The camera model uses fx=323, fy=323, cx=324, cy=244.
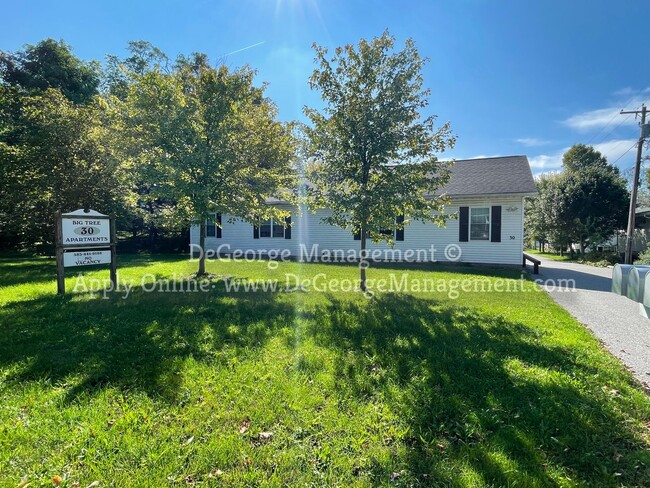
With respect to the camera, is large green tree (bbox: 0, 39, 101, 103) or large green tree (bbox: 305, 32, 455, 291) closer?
large green tree (bbox: 305, 32, 455, 291)

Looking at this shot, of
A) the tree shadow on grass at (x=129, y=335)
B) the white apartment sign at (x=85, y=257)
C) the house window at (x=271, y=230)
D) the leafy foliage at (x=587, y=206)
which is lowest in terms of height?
the tree shadow on grass at (x=129, y=335)

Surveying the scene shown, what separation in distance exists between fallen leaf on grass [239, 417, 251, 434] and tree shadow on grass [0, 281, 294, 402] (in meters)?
0.81

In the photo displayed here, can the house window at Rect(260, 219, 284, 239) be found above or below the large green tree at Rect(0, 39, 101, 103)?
below

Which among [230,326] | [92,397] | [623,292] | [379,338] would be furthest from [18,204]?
[623,292]

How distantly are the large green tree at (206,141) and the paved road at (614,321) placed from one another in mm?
7977

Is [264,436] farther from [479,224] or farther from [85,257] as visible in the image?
[479,224]

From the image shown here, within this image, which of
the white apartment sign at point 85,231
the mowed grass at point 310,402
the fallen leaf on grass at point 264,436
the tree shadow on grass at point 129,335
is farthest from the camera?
the white apartment sign at point 85,231

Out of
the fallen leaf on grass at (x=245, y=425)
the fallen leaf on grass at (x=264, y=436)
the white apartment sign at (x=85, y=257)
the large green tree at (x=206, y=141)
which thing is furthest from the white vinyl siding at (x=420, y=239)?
the fallen leaf on grass at (x=264, y=436)

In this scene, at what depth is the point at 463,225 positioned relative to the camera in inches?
555

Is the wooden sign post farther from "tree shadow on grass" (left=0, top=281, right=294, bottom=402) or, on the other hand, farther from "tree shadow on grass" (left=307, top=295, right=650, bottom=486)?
"tree shadow on grass" (left=307, top=295, right=650, bottom=486)

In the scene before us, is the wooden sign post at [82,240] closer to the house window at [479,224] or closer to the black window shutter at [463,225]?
the black window shutter at [463,225]

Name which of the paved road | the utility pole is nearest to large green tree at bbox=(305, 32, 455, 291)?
the paved road

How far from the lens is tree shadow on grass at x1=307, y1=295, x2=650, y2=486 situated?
227 cm

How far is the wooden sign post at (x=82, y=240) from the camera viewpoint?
688 centimetres
